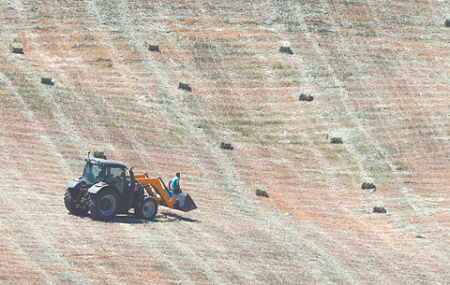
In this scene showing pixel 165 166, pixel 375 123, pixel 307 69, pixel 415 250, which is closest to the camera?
pixel 415 250

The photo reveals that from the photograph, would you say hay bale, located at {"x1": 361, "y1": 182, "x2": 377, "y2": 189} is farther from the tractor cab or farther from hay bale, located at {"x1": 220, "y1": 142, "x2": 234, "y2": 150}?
the tractor cab

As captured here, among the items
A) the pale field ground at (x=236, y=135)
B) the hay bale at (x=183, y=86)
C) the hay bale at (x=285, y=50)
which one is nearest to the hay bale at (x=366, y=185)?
the pale field ground at (x=236, y=135)

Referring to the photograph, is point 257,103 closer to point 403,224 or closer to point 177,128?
point 177,128

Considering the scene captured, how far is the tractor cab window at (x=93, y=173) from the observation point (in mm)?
22484

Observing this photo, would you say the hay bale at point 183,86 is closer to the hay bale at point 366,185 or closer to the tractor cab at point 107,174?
the hay bale at point 366,185

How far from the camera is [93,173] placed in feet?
74.2

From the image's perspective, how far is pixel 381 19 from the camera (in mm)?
47344

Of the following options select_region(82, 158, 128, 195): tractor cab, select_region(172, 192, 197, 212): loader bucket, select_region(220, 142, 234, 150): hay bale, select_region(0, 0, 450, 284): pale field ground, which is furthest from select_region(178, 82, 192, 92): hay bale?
select_region(82, 158, 128, 195): tractor cab

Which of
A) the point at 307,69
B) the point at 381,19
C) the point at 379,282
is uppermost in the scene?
the point at 381,19

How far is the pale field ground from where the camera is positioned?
2045 cm

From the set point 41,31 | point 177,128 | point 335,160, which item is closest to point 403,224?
point 335,160

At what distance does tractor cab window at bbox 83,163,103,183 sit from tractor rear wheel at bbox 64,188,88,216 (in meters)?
0.56

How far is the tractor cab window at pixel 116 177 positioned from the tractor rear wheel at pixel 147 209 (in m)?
0.94

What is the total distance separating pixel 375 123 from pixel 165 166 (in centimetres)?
1335
